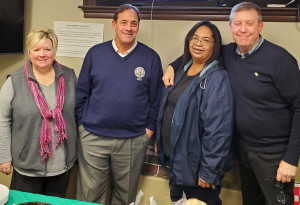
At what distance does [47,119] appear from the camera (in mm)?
1732

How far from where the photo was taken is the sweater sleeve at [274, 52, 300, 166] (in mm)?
1507

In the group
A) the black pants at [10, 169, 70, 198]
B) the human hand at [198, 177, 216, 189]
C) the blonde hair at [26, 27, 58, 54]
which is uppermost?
the blonde hair at [26, 27, 58, 54]

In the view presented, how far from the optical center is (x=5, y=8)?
2193 mm

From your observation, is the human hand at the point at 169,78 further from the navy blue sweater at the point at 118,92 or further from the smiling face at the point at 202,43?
the smiling face at the point at 202,43

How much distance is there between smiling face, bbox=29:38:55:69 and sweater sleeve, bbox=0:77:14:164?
7.6 inches

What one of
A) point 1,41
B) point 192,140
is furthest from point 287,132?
point 1,41

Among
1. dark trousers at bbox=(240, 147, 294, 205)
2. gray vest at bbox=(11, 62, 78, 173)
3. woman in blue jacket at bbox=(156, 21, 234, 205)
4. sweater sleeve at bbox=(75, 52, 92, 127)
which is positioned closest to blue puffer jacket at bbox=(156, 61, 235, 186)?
woman in blue jacket at bbox=(156, 21, 234, 205)

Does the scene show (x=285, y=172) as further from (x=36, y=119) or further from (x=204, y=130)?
(x=36, y=119)

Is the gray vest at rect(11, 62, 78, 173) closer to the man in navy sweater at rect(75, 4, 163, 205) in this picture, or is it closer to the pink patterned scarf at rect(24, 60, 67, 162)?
the pink patterned scarf at rect(24, 60, 67, 162)

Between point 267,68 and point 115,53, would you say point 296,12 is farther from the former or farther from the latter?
point 115,53

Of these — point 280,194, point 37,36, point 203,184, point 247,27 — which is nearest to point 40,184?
point 37,36

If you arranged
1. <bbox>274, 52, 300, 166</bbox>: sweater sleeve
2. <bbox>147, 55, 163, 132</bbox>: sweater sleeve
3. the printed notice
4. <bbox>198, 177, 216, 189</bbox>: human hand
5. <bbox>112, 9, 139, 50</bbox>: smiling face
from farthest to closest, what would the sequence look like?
the printed notice → <bbox>147, 55, 163, 132</bbox>: sweater sleeve → <bbox>112, 9, 139, 50</bbox>: smiling face → <bbox>198, 177, 216, 189</bbox>: human hand → <bbox>274, 52, 300, 166</bbox>: sweater sleeve

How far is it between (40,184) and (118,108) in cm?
70

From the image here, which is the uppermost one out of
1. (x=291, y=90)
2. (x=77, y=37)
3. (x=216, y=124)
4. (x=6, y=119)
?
(x=77, y=37)
